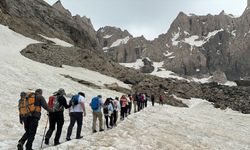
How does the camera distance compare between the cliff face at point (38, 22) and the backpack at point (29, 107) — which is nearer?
the backpack at point (29, 107)

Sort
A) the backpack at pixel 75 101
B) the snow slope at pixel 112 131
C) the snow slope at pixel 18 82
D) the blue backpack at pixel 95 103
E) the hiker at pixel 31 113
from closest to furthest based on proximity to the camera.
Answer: the hiker at pixel 31 113 → the backpack at pixel 75 101 → the snow slope at pixel 112 131 → the snow slope at pixel 18 82 → the blue backpack at pixel 95 103

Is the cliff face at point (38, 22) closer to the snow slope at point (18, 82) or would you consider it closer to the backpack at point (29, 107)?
the snow slope at point (18, 82)

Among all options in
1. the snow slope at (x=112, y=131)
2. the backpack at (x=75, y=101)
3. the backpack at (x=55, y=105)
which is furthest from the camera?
the snow slope at (x=112, y=131)

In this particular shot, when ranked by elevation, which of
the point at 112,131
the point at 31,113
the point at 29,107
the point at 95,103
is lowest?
the point at 112,131

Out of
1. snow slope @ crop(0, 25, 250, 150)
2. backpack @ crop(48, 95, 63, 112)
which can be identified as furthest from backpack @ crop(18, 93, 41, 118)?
snow slope @ crop(0, 25, 250, 150)

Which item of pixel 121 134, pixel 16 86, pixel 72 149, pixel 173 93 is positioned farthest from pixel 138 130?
pixel 173 93

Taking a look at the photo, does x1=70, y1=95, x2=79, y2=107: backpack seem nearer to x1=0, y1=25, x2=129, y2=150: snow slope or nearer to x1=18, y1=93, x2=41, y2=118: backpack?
x1=0, y1=25, x2=129, y2=150: snow slope

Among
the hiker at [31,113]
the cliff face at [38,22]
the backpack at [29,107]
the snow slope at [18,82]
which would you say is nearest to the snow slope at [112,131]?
the snow slope at [18,82]

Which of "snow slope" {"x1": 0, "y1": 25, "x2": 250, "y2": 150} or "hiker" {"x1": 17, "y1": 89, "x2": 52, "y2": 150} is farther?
"snow slope" {"x1": 0, "y1": 25, "x2": 250, "y2": 150}

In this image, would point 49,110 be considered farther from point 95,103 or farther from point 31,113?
point 95,103

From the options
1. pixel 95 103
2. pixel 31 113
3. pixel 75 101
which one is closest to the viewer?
pixel 31 113

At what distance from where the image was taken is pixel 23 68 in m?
43.0

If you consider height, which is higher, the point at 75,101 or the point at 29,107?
the point at 75,101

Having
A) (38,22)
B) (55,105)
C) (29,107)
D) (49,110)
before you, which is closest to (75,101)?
(55,105)
